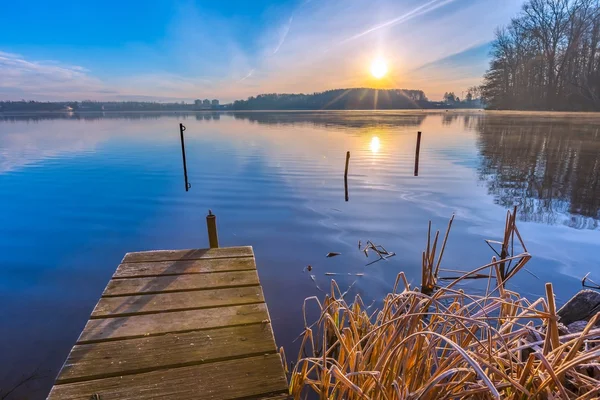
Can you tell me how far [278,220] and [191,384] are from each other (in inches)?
275

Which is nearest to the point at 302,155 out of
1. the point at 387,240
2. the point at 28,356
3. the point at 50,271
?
the point at 387,240

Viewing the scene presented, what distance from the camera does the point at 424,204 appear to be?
1051 centimetres

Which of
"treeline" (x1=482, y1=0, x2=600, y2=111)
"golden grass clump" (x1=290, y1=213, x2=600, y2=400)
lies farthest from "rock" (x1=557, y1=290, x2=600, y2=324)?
"treeline" (x1=482, y1=0, x2=600, y2=111)

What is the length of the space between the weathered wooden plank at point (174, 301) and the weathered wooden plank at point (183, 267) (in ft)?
A: 1.75

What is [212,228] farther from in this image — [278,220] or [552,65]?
[552,65]

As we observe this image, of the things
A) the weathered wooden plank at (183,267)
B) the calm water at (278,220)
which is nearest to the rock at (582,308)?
the calm water at (278,220)

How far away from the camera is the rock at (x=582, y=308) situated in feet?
10.8

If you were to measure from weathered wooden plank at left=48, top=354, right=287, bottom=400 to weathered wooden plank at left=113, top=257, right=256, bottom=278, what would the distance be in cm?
175

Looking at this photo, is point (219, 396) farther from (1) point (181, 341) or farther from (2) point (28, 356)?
(2) point (28, 356)

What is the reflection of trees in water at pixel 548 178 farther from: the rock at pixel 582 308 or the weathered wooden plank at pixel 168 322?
the weathered wooden plank at pixel 168 322

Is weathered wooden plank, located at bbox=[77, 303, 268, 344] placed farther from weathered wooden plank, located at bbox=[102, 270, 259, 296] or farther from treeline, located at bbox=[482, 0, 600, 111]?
treeline, located at bbox=[482, 0, 600, 111]

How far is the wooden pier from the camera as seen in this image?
246cm

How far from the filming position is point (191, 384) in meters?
2.48

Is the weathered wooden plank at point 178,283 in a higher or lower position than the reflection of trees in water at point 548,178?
higher
